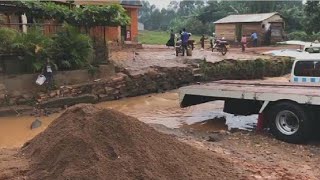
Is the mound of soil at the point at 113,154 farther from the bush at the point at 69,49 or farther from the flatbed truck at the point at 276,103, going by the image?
the bush at the point at 69,49

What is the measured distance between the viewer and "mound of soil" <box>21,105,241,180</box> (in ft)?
19.2

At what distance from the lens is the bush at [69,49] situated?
1684cm

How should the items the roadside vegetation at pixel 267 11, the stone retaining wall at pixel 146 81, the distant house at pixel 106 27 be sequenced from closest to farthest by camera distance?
the stone retaining wall at pixel 146 81 → the distant house at pixel 106 27 → the roadside vegetation at pixel 267 11

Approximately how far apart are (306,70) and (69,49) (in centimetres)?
942

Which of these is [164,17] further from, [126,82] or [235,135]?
[235,135]

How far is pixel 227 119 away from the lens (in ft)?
44.3

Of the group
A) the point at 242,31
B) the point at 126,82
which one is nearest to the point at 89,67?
the point at 126,82

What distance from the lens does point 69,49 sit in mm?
17141

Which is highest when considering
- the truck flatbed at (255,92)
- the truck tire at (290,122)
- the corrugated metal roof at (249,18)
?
the corrugated metal roof at (249,18)

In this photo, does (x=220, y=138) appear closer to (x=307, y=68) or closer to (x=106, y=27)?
(x=307, y=68)

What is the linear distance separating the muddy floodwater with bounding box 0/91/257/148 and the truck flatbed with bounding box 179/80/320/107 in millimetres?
1072

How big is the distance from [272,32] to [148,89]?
67.8ft

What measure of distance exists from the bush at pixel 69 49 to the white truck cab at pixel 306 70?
8.71 metres

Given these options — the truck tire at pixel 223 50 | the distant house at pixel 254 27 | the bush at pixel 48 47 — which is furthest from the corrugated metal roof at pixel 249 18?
the bush at pixel 48 47
